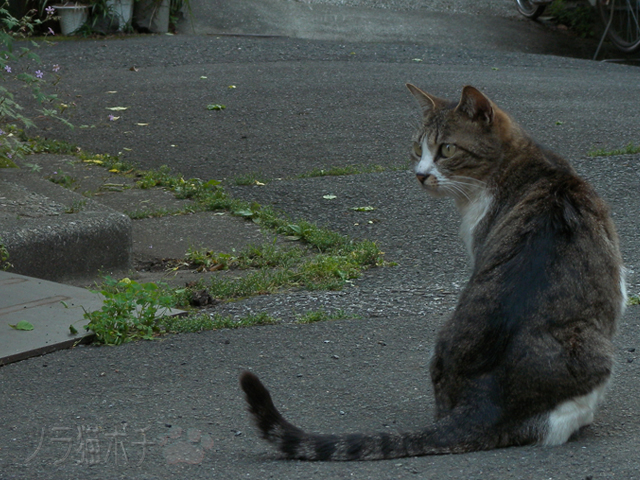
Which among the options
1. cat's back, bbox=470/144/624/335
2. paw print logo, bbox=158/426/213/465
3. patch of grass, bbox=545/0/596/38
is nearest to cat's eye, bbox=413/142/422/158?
cat's back, bbox=470/144/624/335

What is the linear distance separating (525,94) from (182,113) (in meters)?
3.94

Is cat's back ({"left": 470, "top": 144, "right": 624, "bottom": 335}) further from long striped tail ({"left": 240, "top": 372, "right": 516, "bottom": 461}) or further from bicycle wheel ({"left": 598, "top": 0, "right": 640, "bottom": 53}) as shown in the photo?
bicycle wheel ({"left": 598, "top": 0, "right": 640, "bottom": 53})

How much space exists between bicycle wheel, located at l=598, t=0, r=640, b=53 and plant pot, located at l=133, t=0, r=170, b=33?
23.8 feet

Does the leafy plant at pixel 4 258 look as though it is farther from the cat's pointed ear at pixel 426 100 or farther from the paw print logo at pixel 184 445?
the cat's pointed ear at pixel 426 100

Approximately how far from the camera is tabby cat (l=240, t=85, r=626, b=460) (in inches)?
114

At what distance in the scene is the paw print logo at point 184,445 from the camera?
3.07 m

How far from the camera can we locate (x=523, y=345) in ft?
9.53

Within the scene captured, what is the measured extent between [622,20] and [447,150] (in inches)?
464

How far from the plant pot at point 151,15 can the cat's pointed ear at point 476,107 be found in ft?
31.6

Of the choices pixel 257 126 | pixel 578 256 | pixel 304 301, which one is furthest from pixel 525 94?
pixel 578 256

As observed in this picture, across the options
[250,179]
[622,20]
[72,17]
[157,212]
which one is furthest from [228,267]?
[622,20]

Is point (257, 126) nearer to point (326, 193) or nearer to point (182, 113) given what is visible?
point (182, 113)

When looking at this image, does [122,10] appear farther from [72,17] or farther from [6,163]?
[6,163]

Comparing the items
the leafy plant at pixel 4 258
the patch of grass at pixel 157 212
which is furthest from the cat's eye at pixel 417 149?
the patch of grass at pixel 157 212
